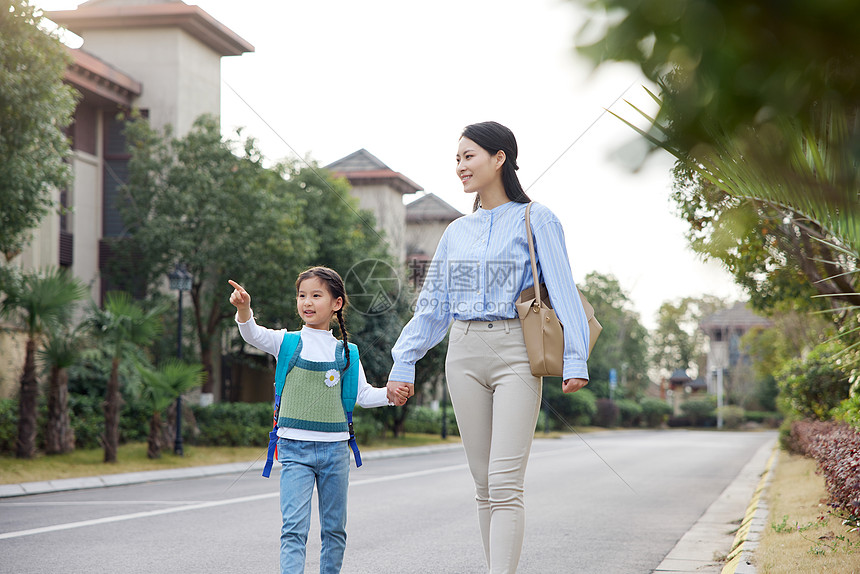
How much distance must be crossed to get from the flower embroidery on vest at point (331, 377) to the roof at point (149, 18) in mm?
20883

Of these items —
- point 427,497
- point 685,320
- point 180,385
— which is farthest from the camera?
point 685,320

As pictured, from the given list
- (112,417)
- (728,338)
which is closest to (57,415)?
(112,417)

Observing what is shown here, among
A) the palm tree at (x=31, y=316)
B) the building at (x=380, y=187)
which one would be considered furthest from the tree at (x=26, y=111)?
the building at (x=380, y=187)

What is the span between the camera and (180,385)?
1561cm

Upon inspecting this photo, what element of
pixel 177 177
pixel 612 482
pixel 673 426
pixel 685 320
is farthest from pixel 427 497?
pixel 685 320

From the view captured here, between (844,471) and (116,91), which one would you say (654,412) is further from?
(844,471)

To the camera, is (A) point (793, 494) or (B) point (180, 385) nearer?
(A) point (793, 494)

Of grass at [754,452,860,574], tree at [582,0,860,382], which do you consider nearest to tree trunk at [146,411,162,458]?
grass at [754,452,860,574]

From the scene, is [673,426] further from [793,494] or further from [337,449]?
[337,449]

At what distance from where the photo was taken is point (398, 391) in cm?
392

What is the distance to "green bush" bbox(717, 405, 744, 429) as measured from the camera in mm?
55219

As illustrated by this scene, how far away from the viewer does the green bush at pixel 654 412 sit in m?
57.1

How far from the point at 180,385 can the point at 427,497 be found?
679cm

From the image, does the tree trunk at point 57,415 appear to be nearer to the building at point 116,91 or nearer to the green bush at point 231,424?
the green bush at point 231,424
